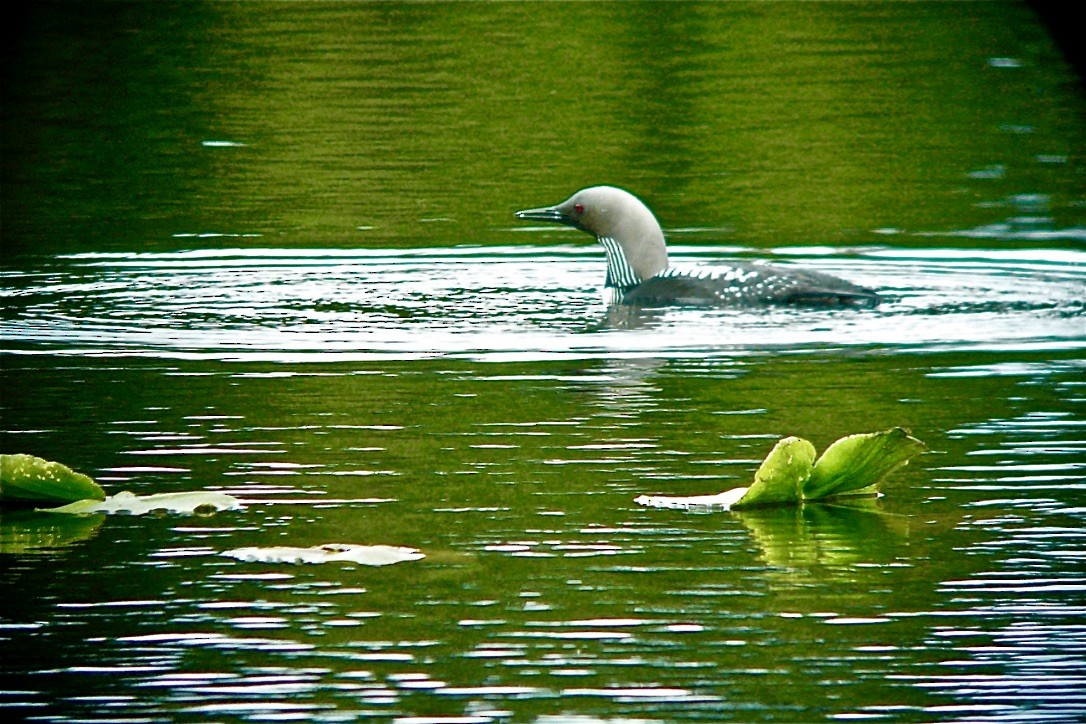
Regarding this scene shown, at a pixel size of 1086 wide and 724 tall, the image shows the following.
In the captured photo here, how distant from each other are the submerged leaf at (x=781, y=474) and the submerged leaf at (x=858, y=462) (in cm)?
6

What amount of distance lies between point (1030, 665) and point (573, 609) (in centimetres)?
108

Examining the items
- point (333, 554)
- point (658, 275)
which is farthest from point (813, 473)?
point (658, 275)

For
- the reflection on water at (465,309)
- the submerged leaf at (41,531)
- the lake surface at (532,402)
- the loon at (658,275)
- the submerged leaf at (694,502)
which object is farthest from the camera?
the loon at (658,275)

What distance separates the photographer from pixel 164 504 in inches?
244

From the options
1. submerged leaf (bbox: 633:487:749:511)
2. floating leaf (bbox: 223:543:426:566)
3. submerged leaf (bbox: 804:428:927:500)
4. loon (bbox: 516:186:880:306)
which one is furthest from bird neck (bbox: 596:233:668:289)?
floating leaf (bbox: 223:543:426:566)

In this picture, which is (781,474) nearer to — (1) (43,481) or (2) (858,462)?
(2) (858,462)

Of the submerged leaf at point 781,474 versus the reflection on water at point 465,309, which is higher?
the reflection on water at point 465,309

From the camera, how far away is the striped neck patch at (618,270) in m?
11.1

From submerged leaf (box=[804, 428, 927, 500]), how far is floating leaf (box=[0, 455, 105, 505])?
208 centimetres

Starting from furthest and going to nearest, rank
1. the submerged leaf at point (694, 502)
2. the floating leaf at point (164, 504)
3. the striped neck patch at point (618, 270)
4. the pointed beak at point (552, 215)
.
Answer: the pointed beak at point (552, 215) < the striped neck patch at point (618, 270) < the floating leaf at point (164, 504) < the submerged leaf at point (694, 502)

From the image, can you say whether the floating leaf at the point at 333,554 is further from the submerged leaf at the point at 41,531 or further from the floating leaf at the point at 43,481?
the floating leaf at the point at 43,481

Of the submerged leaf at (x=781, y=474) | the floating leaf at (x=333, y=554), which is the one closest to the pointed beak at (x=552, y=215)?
the submerged leaf at (x=781, y=474)

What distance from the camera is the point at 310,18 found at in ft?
81.4

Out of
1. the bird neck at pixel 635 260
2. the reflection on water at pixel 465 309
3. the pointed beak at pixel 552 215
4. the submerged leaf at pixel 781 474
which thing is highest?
the pointed beak at pixel 552 215
